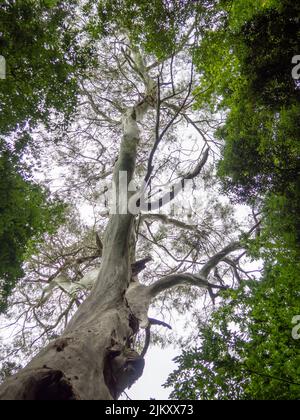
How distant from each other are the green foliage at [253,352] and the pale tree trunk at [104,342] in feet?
2.30

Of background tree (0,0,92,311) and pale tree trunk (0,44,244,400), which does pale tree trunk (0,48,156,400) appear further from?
background tree (0,0,92,311)

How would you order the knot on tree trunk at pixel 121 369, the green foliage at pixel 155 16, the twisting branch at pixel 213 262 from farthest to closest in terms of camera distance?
the twisting branch at pixel 213 262, the green foliage at pixel 155 16, the knot on tree trunk at pixel 121 369

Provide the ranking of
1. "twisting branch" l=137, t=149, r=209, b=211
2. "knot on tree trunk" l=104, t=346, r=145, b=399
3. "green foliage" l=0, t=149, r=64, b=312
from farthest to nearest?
"twisting branch" l=137, t=149, r=209, b=211
"green foliage" l=0, t=149, r=64, b=312
"knot on tree trunk" l=104, t=346, r=145, b=399

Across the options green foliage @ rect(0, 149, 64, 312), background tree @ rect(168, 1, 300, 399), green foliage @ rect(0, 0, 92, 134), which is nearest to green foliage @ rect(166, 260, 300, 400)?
background tree @ rect(168, 1, 300, 399)

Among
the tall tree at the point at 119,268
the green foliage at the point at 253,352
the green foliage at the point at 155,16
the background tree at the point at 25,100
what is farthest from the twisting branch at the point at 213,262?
the green foliage at the point at 155,16

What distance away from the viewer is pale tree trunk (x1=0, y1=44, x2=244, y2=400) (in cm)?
260

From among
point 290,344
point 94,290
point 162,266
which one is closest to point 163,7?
point 94,290

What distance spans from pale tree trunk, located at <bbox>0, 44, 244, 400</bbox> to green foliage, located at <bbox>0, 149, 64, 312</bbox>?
100 centimetres

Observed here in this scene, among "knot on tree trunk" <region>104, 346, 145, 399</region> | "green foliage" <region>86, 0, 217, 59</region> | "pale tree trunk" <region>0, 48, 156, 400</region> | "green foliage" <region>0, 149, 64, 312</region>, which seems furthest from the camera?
"green foliage" <region>86, 0, 217, 59</region>

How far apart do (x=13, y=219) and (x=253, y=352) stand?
2.98 meters

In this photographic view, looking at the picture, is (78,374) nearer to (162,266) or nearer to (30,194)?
(30,194)

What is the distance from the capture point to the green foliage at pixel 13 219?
3.78m

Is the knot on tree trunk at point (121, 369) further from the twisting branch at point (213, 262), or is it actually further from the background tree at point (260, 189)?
the twisting branch at point (213, 262)

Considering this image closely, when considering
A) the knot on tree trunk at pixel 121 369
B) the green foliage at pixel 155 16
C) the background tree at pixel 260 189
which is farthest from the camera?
the green foliage at pixel 155 16
